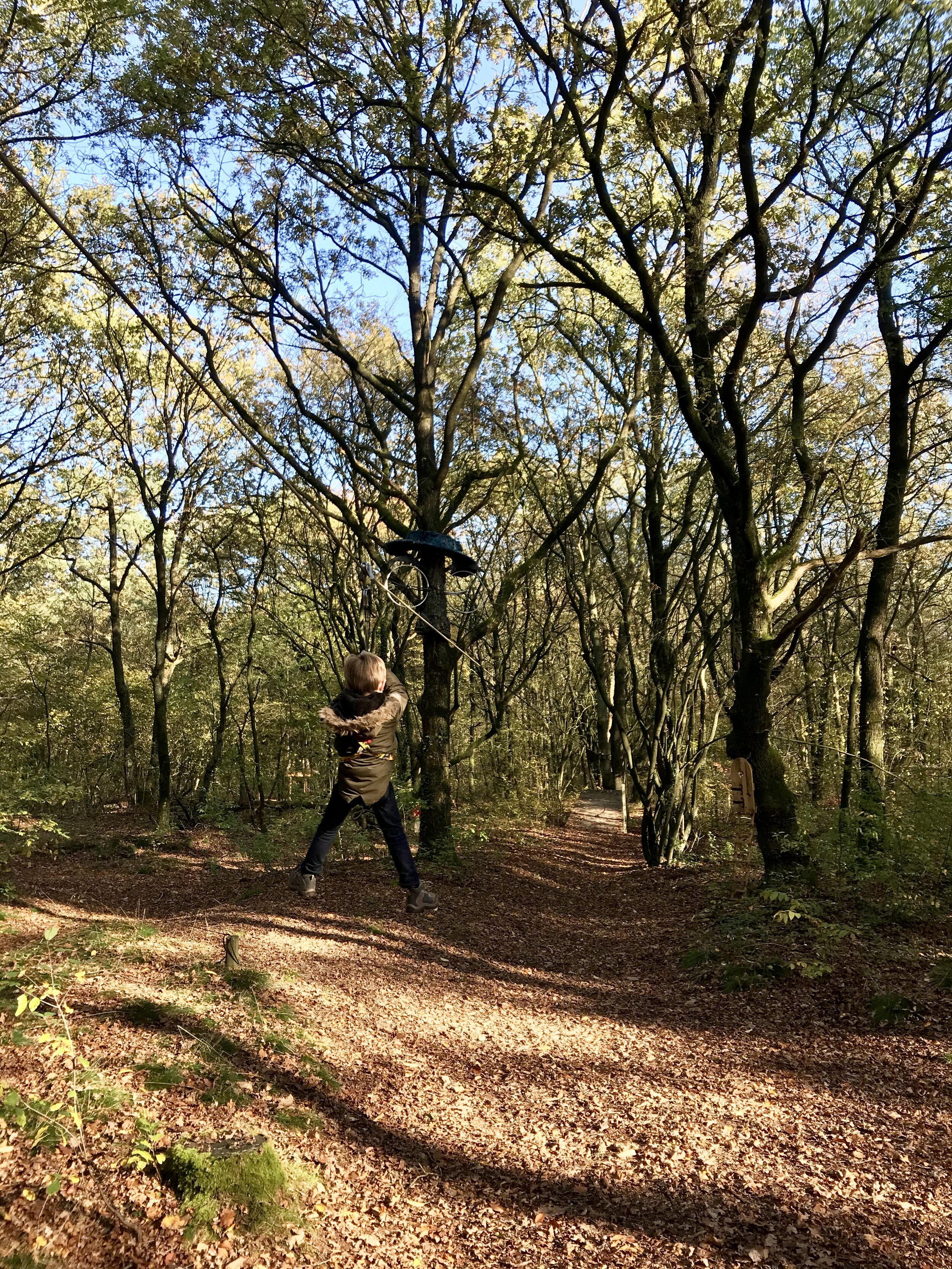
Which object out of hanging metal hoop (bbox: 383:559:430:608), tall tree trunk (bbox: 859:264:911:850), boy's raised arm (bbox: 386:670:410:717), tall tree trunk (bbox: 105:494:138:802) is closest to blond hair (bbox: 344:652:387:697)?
boy's raised arm (bbox: 386:670:410:717)

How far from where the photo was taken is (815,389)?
9828 mm

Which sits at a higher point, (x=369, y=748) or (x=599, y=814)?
(x=369, y=748)

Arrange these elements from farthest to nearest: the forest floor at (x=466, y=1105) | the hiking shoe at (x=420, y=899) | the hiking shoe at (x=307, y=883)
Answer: the hiking shoe at (x=420, y=899), the hiking shoe at (x=307, y=883), the forest floor at (x=466, y=1105)

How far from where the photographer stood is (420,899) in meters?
6.38

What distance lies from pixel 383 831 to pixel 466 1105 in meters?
2.48

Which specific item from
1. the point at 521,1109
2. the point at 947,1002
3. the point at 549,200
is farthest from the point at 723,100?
the point at 521,1109

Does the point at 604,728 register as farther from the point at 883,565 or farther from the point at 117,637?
the point at 117,637

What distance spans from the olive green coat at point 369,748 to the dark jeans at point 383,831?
0.40 ft

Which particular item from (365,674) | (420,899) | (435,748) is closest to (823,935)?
(420,899)

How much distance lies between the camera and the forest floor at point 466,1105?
2607 mm

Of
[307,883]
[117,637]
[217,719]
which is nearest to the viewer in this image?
[307,883]

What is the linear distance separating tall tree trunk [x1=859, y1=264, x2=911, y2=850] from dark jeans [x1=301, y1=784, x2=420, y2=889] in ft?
16.5

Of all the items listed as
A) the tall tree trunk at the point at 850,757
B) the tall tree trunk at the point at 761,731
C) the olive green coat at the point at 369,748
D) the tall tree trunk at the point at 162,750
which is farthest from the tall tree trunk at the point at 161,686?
the tall tree trunk at the point at 850,757

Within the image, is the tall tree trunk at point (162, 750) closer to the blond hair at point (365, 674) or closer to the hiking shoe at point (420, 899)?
the hiking shoe at point (420, 899)
